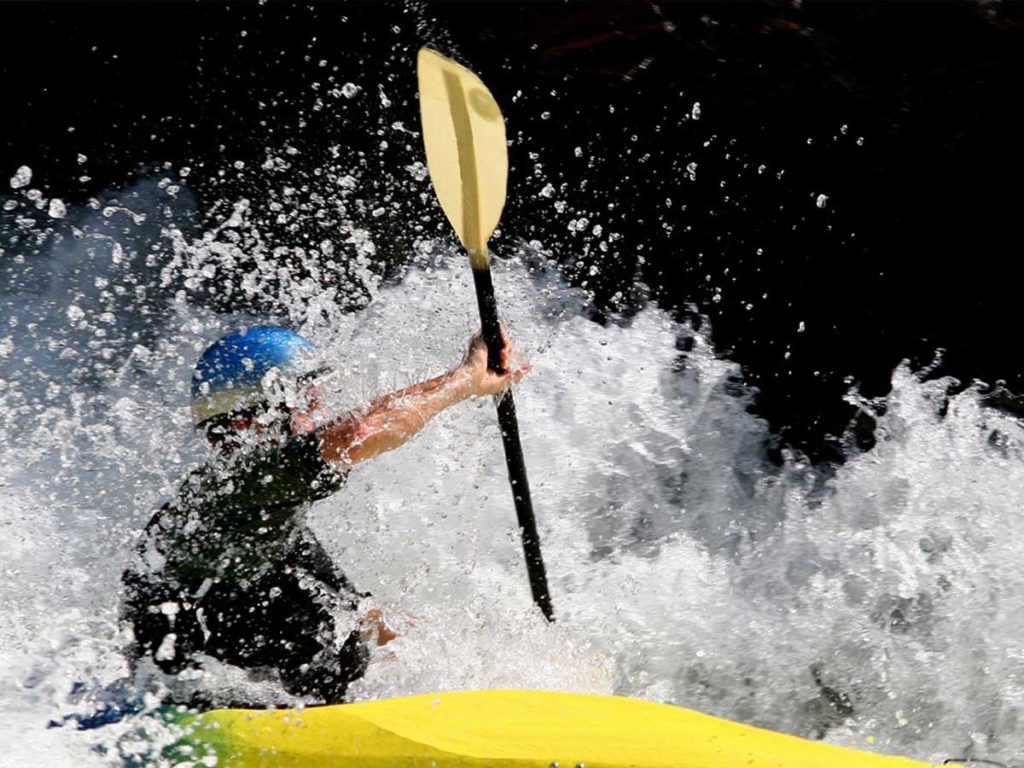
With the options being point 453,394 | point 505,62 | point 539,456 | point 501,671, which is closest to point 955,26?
point 505,62

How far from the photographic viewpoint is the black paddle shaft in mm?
2541

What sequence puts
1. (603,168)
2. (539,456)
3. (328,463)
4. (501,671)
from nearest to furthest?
(328,463) < (501,671) < (539,456) < (603,168)

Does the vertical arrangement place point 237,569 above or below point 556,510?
above

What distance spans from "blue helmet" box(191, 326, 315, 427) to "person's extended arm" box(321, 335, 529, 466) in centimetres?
18

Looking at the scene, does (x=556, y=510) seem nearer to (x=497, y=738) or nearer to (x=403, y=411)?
(x=403, y=411)

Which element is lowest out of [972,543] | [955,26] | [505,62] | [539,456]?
[539,456]

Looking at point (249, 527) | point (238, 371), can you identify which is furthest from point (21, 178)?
point (249, 527)

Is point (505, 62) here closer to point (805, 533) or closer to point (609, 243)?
point (609, 243)

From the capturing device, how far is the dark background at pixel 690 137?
3883 millimetres

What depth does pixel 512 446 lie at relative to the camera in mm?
2662

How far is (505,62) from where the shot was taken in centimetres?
455

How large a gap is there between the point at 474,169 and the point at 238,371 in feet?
2.86

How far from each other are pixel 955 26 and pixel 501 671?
296cm

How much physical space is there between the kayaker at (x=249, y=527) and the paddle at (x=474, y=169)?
1.35 ft
